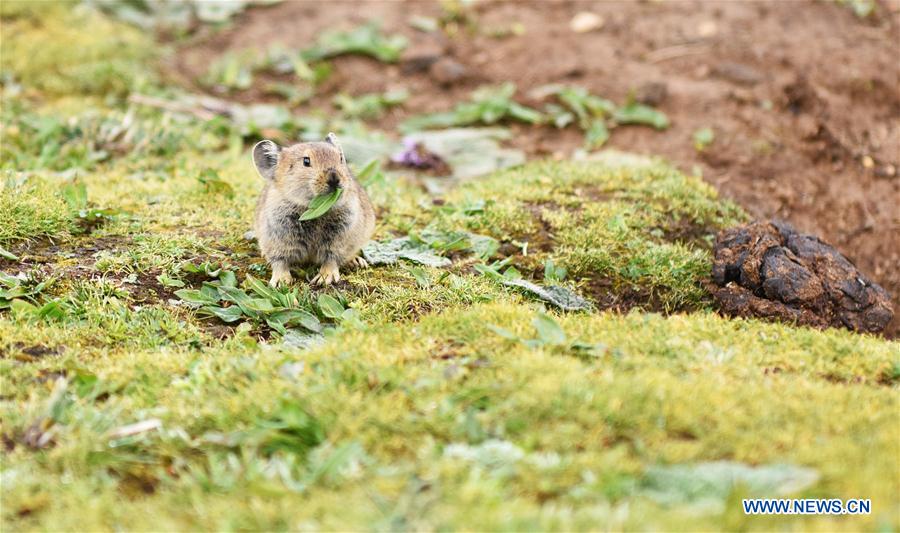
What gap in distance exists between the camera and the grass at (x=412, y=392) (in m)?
3.51

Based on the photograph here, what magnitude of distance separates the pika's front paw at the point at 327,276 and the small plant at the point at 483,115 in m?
4.81

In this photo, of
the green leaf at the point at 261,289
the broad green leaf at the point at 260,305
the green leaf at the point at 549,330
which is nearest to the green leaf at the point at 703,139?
the green leaf at the point at 549,330

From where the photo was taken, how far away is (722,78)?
1106 cm

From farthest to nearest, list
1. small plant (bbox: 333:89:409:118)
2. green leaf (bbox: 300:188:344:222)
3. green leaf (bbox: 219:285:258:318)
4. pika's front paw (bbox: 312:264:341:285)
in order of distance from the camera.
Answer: small plant (bbox: 333:89:409:118), pika's front paw (bbox: 312:264:341:285), green leaf (bbox: 300:188:344:222), green leaf (bbox: 219:285:258:318)

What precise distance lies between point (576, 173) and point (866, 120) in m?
4.01

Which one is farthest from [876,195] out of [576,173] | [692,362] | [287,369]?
[287,369]

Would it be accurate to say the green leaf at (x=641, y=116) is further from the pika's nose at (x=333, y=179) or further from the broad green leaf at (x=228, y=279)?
the broad green leaf at (x=228, y=279)

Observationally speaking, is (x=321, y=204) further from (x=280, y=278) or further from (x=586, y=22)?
(x=586, y=22)

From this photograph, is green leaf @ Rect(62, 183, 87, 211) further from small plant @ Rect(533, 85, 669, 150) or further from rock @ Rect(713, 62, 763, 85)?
rock @ Rect(713, 62, 763, 85)

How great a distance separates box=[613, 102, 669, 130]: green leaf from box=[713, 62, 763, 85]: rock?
4.23 feet

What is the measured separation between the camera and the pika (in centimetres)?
628

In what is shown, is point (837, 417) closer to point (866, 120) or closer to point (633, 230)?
point (633, 230)

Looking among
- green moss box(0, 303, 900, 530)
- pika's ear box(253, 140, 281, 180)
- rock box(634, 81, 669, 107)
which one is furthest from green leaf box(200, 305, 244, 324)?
rock box(634, 81, 669, 107)

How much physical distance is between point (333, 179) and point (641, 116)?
17.9ft
